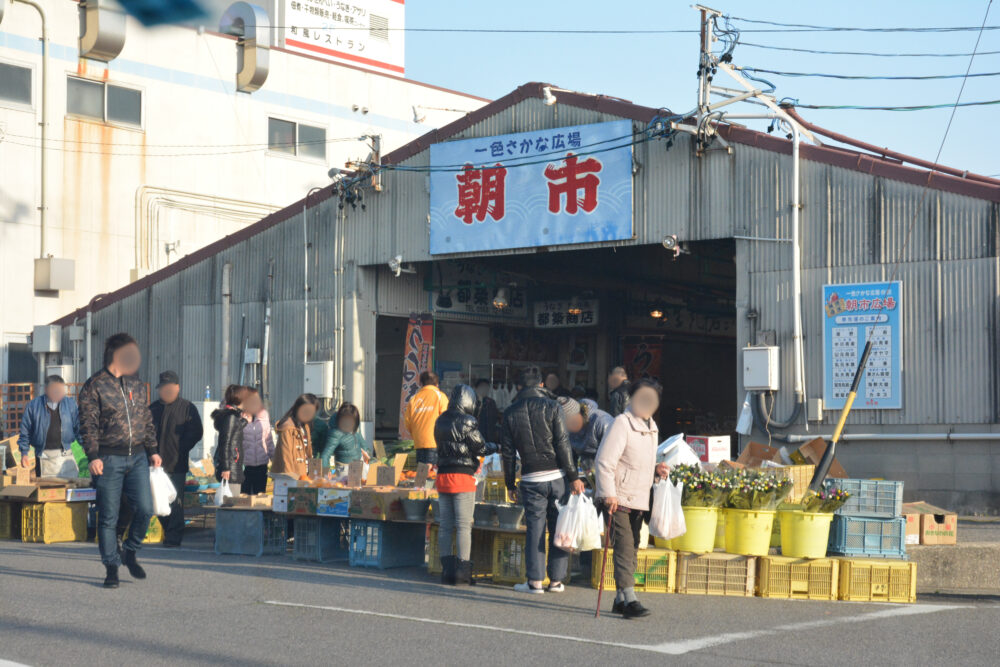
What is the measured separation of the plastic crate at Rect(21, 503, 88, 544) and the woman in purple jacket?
6.81ft

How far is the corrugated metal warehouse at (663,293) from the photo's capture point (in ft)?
50.1

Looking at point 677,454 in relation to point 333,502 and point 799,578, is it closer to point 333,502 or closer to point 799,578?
point 799,578

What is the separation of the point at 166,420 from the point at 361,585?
400 cm

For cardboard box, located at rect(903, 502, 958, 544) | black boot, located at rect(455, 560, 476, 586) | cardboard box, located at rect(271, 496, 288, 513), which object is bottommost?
black boot, located at rect(455, 560, 476, 586)

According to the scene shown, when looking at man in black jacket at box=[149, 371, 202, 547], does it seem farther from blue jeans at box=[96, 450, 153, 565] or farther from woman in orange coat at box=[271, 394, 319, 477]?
blue jeans at box=[96, 450, 153, 565]

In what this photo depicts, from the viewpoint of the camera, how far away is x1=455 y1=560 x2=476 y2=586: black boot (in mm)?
10102

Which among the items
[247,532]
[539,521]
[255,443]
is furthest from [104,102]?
[539,521]

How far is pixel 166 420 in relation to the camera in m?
13.0

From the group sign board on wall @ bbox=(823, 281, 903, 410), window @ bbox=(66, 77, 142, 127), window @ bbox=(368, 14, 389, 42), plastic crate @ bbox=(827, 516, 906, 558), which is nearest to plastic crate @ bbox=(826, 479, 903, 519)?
plastic crate @ bbox=(827, 516, 906, 558)

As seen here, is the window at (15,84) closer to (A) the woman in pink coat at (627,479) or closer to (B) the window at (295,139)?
(B) the window at (295,139)

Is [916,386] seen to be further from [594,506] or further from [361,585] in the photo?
[361,585]

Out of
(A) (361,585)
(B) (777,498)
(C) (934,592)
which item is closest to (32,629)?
(A) (361,585)

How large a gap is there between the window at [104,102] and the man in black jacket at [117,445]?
19.6 m

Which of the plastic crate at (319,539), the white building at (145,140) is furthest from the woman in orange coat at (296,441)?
the white building at (145,140)
